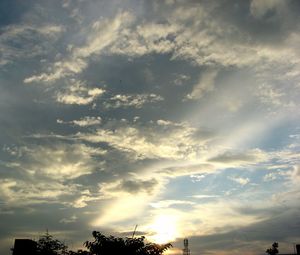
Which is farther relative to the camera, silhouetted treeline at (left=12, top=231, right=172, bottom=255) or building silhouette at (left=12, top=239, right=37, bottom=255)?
silhouetted treeline at (left=12, top=231, right=172, bottom=255)

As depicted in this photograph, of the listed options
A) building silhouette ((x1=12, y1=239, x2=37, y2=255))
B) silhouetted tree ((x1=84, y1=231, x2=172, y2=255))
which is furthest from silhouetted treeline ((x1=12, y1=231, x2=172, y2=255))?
building silhouette ((x1=12, y1=239, x2=37, y2=255))

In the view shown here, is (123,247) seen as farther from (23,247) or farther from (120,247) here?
(23,247)

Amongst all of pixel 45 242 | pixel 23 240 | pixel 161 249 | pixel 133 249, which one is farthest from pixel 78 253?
pixel 45 242

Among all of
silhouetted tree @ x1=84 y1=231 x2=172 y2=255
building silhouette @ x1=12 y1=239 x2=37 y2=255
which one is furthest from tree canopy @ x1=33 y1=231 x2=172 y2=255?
building silhouette @ x1=12 y1=239 x2=37 y2=255

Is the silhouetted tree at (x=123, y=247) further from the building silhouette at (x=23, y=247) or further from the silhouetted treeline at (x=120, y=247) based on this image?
the building silhouette at (x=23, y=247)

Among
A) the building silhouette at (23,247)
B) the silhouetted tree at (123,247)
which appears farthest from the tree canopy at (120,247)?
the building silhouette at (23,247)

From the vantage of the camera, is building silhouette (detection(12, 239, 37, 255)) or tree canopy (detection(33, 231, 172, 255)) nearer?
building silhouette (detection(12, 239, 37, 255))

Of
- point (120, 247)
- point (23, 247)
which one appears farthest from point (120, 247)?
point (23, 247)

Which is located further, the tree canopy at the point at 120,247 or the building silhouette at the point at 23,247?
the tree canopy at the point at 120,247

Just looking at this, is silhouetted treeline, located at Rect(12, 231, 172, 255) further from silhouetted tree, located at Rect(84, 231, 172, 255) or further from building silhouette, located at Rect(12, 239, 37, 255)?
building silhouette, located at Rect(12, 239, 37, 255)

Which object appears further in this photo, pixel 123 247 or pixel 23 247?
pixel 123 247

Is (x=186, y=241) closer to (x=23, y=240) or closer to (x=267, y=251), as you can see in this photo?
(x=267, y=251)

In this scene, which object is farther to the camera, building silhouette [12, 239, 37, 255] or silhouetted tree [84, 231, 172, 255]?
silhouetted tree [84, 231, 172, 255]

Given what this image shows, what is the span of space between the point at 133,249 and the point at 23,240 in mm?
13192
